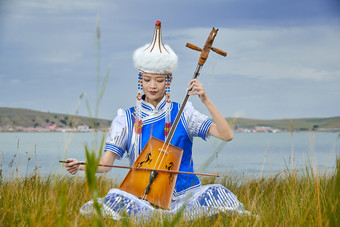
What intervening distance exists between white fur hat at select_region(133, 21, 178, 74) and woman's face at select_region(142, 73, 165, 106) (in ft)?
0.20

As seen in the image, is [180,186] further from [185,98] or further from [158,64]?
[158,64]

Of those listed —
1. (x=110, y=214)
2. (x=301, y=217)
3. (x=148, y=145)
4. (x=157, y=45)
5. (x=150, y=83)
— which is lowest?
(x=110, y=214)

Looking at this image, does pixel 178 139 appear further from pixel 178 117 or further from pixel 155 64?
pixel 155 64

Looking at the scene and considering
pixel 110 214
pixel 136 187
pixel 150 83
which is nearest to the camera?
pixel 110 214

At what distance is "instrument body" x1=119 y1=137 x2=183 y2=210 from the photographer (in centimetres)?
379

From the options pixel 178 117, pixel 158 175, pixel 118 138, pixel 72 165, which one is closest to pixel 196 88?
pixel 178 117

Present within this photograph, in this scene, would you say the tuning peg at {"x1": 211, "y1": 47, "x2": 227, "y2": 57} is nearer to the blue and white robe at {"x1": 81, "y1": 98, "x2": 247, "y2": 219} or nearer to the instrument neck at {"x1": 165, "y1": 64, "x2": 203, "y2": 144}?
the instrument neck at {"x1": 165, "y1": 64, "x2": 203, "y2": 144}

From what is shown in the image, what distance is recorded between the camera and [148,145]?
391 cm

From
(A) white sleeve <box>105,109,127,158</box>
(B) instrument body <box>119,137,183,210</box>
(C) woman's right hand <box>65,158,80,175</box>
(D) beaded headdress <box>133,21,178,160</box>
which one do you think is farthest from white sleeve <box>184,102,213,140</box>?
(C) woman's right hand <box>65,158,80,175</box>

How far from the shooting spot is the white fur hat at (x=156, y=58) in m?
4.11

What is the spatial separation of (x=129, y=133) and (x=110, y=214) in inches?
38.7

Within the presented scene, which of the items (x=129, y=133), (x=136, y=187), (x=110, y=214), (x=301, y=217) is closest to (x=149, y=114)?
(x=129, y=133)

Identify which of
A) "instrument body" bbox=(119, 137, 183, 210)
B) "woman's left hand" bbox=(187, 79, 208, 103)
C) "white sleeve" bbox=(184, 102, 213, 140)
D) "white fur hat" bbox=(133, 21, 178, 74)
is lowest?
"instrument body" bbox=(119, 137, 183, 210)

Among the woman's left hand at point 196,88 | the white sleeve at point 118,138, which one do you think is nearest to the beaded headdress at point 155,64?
the white sleeve at point 118,138
